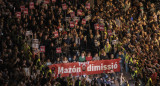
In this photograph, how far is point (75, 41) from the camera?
64.0 feet

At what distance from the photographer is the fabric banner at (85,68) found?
1829 centimetres

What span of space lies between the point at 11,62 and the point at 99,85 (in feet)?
17.7

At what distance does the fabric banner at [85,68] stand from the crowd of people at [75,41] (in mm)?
282

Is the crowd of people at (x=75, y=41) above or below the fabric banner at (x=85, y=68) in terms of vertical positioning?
above

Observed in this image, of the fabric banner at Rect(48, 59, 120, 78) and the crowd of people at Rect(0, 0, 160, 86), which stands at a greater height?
the crowd of people at Rect(0, 0, 160, 86)

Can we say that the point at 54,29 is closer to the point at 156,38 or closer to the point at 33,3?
the point at 33,3

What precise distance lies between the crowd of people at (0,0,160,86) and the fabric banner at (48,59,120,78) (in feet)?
0.92

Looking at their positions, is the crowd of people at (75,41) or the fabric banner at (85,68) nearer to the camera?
the crowd of people at (75,41)

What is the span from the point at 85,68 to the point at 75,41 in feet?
5.51

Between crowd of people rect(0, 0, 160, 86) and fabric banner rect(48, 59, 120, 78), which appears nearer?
crowd of people rect(0, 0, 160, 86)

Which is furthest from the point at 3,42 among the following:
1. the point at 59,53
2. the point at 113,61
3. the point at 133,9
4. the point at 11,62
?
the point at 133,9

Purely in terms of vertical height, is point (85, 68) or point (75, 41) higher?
point (75, 41)

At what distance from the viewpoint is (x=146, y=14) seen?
2547cm

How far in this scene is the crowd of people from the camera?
15869 mm
